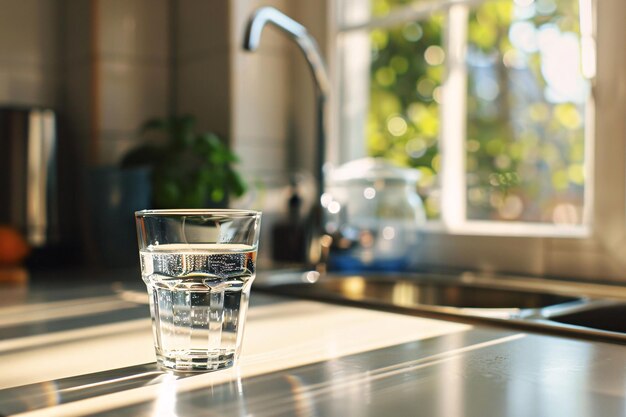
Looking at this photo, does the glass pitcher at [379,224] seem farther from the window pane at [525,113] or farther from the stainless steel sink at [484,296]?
the window pane at [525,113]

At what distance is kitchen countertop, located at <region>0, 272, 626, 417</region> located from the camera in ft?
1.99

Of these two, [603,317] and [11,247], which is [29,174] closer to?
[11,247]

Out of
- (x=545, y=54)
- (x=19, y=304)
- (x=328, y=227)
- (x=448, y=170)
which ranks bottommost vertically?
(x=19, y=304)

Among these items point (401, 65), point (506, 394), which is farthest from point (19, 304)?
point (401, 65)

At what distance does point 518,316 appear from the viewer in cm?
Result: 99

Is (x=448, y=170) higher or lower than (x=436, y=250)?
higher

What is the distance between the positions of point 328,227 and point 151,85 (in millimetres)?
743

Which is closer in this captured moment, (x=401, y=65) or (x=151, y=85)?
(x=401, y=65)

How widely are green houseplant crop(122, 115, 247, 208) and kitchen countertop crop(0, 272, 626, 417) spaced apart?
62 cm

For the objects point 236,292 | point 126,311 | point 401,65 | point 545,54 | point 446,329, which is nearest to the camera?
point 236,292

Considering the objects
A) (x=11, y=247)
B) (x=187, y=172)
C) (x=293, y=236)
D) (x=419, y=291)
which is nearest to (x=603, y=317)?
(x=419, y=291)

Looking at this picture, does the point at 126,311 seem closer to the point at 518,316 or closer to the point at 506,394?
the point at 518,316

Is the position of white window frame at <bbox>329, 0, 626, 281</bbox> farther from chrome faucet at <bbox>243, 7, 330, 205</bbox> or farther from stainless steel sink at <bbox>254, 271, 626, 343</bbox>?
chrome faucet at <bbox>243, 7, 330, 205</bbox>

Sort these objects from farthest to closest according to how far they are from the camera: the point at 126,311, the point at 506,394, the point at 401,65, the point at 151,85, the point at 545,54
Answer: the point at 151,85 → the point at 401,65 → the point at 545,54 → the point at 126,311 → the point at 506,394
